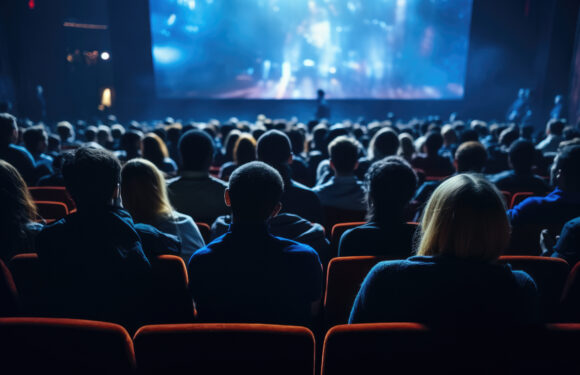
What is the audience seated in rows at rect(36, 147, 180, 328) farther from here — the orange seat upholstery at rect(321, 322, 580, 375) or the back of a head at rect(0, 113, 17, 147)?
the back of a head at rect(0, 113, 17, 147)

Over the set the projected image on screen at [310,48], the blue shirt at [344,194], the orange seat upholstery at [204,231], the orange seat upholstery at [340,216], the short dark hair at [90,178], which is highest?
the projected image on screen at [310,48]

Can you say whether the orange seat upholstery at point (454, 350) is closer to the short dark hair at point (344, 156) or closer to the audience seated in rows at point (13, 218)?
the audience seated in rows at point (13, 218)

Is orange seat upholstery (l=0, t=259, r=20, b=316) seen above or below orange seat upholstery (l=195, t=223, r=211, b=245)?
above

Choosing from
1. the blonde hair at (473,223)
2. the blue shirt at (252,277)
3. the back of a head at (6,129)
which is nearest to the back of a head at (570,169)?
the blonde hair at (473,223)

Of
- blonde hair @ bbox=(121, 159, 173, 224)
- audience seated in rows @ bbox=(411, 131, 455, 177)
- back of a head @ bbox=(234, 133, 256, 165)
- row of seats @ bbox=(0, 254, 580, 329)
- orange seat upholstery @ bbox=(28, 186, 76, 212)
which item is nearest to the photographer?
row of seats @ bbox=(0, 254, 580, 329)

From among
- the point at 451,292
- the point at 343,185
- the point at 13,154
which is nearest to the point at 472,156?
the point at 343,185

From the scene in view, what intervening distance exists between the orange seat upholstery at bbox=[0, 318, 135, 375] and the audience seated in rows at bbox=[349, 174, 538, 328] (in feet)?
2.40

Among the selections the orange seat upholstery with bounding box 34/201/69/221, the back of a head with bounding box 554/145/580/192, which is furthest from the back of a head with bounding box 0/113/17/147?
the back of a head with bounding box 554/145/580/192

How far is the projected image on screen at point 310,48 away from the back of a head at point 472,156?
12.2 metres

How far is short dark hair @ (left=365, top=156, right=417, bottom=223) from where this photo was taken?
1965mm

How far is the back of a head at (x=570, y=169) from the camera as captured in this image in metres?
2.35

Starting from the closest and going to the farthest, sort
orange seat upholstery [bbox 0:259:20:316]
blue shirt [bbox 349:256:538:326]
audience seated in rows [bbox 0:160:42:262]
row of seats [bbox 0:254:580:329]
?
1. blue shirt [bbox 349:256:538:326]
2. orange seat upholstery [bbox 0:259:20:316]
3. row of seats [bbox 0:254:580:329]
4. audience seated in rows [bbox 0:160:42:262]

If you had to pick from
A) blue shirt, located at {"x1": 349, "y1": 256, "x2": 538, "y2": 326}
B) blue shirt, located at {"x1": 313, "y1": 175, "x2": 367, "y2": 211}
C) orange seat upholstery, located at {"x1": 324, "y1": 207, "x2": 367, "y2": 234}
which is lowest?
orange seat upholstery, located at {"x1": 324, "y1": 207, "x2": 367, "y2": 234}

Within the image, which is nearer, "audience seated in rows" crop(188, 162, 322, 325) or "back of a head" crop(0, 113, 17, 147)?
"audience seated in rows" crop(188, 162, 322, 325)
